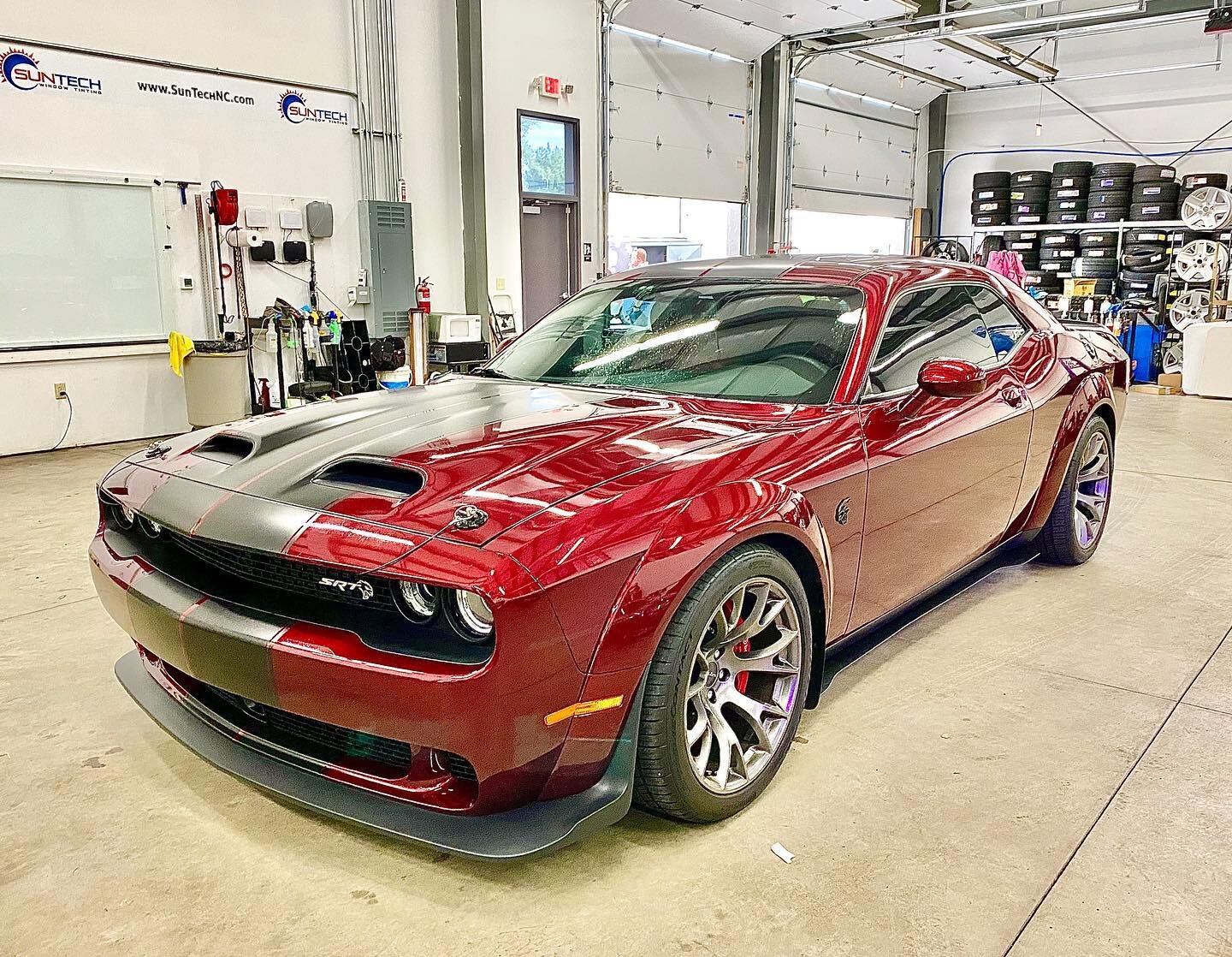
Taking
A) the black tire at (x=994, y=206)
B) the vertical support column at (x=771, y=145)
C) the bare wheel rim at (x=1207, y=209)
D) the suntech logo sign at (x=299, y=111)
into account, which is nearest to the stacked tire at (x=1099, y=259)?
the bare wheel rim at (x=1207, y=209)

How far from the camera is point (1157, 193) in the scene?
1312cm

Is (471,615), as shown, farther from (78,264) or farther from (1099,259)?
(1099,259)

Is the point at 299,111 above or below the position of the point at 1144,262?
above

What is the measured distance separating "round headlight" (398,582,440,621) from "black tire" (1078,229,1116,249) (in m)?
14.8

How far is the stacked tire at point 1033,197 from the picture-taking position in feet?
48.1

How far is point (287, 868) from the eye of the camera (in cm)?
197

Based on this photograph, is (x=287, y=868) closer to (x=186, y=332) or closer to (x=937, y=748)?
(x=937, y=748)

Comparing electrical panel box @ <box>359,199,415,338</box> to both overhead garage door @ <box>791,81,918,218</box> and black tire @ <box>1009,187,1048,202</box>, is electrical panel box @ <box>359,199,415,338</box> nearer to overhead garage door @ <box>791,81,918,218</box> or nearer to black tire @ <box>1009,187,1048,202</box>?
overhead garage door @ <box>791,81,918,218</box>

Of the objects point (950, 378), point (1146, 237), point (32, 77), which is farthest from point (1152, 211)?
point (32, 77)

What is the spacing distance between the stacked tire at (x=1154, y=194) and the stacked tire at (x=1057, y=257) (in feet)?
3.25

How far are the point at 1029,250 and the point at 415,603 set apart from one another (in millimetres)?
15476

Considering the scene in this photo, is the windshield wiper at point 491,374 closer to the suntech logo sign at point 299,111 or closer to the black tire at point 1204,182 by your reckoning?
the suntech logo sign at point 299,111

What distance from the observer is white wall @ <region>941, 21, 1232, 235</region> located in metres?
14.3

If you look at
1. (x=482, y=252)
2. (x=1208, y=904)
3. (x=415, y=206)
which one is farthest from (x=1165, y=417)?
(x=1208, y=904)
